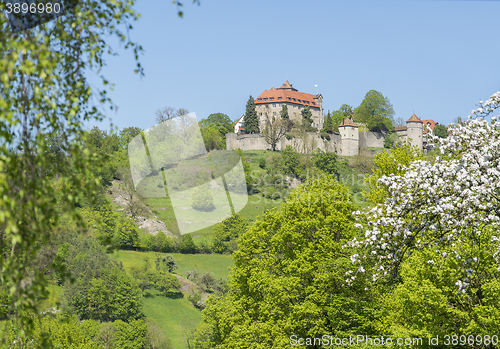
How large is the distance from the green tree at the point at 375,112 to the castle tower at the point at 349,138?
21.7 feet

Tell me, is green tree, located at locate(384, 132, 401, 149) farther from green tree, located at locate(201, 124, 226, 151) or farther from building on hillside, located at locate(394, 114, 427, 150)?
green tree, located at locate(201, 124, 226, 151)

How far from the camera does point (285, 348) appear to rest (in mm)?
19281

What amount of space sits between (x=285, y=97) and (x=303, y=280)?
378ft

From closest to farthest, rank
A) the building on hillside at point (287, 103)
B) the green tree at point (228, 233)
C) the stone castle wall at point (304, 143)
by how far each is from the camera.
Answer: the green tree at point (228, 233), the stone castle wall at point (304, 143), the building on hillside at point (287, 103)

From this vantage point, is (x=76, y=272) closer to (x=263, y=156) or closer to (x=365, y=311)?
(x=365, y=311)

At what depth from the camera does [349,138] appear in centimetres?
11475

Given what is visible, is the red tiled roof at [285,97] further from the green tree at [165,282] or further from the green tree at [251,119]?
the green tree at [165,282]

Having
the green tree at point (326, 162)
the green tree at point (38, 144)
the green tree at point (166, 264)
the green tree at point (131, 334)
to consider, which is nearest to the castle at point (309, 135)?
the green tree at point (326, 162)

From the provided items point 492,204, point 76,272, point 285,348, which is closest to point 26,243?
point 492,204

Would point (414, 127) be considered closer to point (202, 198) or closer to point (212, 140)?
point (212, 140)

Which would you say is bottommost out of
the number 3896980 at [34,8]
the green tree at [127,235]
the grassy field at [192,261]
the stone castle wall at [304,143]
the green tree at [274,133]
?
the grassy field at [192,261]

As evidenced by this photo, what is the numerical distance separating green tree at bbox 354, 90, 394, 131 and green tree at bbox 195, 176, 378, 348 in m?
100

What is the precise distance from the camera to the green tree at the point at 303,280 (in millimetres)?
18766

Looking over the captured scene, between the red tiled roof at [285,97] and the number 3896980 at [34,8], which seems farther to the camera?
the red tiled roof at [285,97]
